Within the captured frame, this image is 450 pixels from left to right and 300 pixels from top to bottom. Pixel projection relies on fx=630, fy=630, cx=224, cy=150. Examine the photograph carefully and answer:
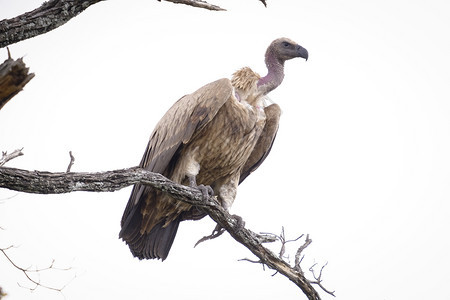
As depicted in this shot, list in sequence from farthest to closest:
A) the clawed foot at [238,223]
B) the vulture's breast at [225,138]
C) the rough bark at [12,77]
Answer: the vulture's breast at [225,138] → the clawed foot at [238,223] → the rough bark at [12,77]

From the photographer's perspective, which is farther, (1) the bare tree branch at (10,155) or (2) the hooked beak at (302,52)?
(2) the hooked beak at (302,52)

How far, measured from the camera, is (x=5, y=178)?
329 cm

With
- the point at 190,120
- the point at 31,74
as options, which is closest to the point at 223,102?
the point at 190,120

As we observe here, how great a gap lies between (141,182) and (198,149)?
6.67 feet

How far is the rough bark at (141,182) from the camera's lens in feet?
11.2

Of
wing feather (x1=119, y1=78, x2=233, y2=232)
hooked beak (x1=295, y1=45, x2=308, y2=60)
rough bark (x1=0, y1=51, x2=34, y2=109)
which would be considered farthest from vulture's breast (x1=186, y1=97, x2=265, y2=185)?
rough bark (x1=0, y1=51, x2=34, y2=109)

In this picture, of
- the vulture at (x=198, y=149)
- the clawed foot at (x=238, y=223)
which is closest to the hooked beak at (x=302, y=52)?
the vulture at (x=198, y=149)

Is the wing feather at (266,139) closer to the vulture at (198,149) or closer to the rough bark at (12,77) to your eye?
the vulture at (198,149)

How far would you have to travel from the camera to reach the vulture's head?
737cm

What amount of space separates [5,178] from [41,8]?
900 millimetres

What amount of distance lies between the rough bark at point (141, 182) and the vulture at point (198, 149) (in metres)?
0.94

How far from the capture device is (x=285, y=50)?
7.39 meters

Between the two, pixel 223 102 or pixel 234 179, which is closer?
pixel 223 102

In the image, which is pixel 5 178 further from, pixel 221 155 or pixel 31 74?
pixel 221 155
